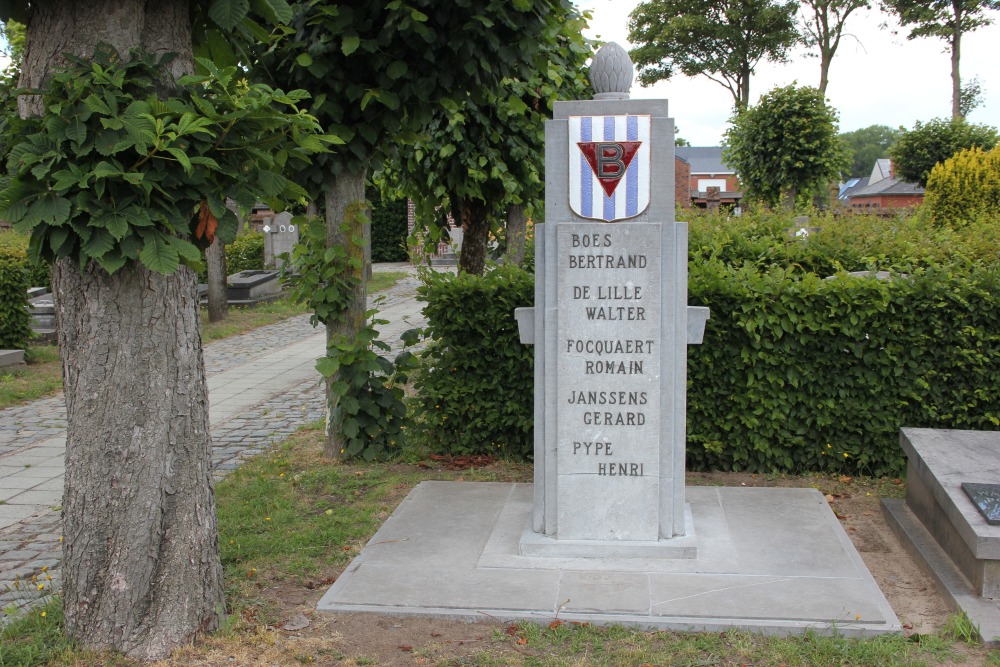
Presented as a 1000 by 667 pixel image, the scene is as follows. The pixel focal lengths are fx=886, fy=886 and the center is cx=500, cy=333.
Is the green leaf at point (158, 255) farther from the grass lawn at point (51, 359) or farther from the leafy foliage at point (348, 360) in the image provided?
the leafy foliage at point (348, 360)

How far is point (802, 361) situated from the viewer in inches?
251

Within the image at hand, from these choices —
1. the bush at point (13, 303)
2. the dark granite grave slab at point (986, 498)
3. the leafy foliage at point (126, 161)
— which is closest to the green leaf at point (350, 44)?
the leafy foliage at point (126, 161)

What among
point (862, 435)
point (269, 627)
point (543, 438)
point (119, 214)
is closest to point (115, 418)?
point (119, 214)

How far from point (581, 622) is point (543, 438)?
1.15 m

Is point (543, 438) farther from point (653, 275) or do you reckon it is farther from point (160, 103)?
point (160, 103)

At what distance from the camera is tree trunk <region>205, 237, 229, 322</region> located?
16094 millimetres

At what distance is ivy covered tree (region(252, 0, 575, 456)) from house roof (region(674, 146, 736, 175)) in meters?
66.6

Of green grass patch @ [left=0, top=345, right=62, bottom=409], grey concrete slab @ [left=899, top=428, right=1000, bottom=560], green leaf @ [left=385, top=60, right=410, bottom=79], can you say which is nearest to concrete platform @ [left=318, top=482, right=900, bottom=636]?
grey concrete slab @ [left=899, top=428, right=1000, bottom=560]

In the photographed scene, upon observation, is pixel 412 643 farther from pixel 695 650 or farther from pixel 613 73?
pixel 613 73

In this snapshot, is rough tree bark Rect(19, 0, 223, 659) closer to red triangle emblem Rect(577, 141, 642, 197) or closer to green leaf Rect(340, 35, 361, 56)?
green leaf Rect(340, 35, 361, 56)

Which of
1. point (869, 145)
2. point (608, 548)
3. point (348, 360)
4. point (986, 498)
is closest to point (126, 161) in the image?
point (608, 548)

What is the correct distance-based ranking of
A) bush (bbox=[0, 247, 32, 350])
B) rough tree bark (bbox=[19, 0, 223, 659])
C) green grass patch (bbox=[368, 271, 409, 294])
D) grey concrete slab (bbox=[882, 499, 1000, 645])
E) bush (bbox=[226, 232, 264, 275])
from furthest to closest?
1. bush (bbox=[226, 232, 264, 275])
2. green grass patch (bbox=[368, 271, 409, 294])
3. bush (bbox=[0, 247, 32, 350])
4. grey concrete slab (bbox=[882, 499, 1000, 645])
5. rough tree bark (bbox=[19, 0, 223, 659])

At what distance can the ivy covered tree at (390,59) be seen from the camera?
5770 mm

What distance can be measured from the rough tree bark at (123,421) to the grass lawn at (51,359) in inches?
21.0
